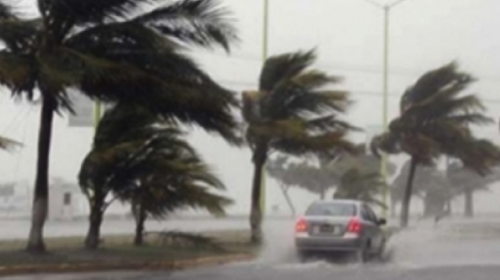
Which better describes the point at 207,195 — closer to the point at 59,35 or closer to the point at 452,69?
the point at 59,35

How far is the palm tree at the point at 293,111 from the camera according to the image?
37.5m

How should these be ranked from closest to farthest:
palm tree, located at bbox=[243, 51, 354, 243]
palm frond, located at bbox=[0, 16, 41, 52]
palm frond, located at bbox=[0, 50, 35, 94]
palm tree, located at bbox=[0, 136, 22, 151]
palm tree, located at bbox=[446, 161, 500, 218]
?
1. palm frond, located at bbox=[0, 50, 35, 94]
2. palm tree, located at bbox=[0, 136, 22, 151]
3. palm frond, located at bbox=[0, 16, 41, 52]
4. palm tree, located at bbox=[243, 51, 354, 243]
5. palm tree, located at bbox=[446, 161, 500, 218]

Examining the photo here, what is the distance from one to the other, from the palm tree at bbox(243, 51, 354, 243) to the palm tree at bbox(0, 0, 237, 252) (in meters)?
9.50

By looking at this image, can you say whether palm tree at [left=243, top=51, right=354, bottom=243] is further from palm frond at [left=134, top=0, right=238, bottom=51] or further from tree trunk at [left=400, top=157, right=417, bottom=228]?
tree trunk at [left=400, top=157, right=417, bottom=228]

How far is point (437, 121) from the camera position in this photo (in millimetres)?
52031

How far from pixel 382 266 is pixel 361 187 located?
21.7 meters

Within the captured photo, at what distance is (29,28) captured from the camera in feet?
84.9

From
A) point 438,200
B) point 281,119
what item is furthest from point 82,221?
point 438,200

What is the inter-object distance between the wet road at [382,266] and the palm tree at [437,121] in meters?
7.83

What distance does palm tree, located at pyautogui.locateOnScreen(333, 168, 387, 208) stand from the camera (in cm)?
4912

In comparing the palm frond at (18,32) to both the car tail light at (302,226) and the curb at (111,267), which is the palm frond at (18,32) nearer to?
the curb at (111,267)

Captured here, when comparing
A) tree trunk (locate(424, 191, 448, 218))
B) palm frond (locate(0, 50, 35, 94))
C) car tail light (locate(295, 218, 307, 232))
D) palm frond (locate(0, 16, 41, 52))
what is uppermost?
tree trunk (locate(424, 191, 448, 218))

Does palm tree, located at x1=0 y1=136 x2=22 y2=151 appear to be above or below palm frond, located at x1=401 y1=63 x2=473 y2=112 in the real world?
below

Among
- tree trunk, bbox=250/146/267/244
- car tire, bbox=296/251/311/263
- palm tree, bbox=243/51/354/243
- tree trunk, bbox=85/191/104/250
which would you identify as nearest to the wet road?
car tire, bbox=296/251/311/263
